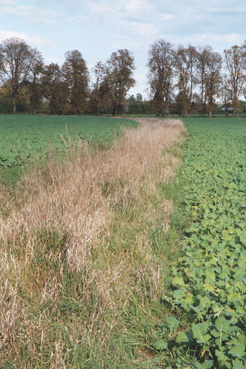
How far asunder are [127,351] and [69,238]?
136cm

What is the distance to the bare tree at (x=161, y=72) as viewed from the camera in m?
55.2

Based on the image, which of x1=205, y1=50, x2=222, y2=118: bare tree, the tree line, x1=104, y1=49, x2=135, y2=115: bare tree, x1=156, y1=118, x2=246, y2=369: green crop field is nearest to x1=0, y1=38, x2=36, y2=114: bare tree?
the tree line

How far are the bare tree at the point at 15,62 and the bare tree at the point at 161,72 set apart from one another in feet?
81.0

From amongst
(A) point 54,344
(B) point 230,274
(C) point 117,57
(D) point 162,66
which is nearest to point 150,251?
(B) point 230,274

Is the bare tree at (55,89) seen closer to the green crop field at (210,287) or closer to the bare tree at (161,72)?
the bare tree at (161,72)

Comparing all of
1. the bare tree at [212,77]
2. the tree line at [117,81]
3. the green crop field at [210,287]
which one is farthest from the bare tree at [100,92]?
the green crop field at [210,287]

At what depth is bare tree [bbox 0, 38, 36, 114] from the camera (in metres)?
56.4

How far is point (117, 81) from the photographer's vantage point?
58344 millimetres

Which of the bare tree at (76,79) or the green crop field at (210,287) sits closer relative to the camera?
the green crop field at (210,287)

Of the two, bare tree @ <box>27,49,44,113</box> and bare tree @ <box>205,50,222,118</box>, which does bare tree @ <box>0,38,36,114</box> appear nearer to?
bare tree @ <box>27,49,44,113</box>

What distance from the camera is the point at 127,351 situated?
2.45 metres

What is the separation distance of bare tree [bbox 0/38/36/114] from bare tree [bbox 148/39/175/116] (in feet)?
81.0

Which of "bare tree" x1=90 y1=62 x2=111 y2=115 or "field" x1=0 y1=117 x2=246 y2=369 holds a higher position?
"bare tree" x1=90 y1=62 x2=111 y2=115

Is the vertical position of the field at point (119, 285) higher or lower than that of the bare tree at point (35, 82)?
lower
